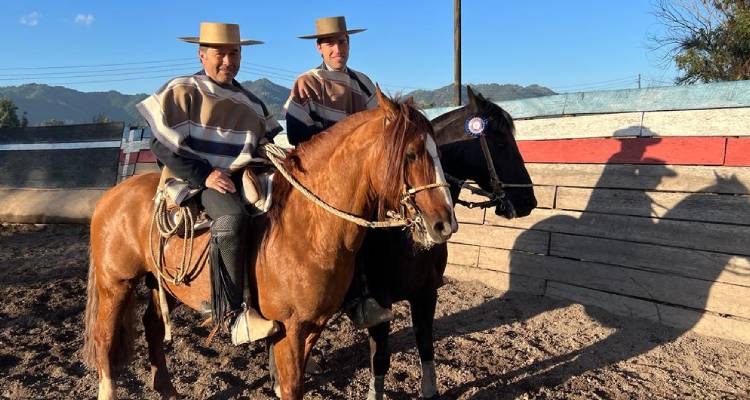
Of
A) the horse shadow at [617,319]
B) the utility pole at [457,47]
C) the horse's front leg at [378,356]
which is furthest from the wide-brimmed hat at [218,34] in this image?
the utility pole at [457,47]

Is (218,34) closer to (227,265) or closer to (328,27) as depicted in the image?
(328,27)

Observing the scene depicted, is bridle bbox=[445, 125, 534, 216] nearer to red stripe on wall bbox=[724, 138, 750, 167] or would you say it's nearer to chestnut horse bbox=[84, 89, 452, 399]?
chestnut horse bbox=[84, 89, 452, 399]

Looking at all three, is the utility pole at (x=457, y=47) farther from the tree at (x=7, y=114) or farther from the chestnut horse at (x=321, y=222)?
the tree at (x=7, y=114)

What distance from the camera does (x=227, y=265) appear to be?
2.59 m

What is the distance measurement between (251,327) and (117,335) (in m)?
1.50

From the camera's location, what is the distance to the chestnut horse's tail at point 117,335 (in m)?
3.45

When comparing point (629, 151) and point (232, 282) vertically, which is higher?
point (629, 151)

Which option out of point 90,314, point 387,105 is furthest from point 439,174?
point 90,314

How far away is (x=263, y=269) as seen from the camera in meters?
2.61

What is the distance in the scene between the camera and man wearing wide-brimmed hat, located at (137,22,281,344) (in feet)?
8.50

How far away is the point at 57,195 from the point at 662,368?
416 inches

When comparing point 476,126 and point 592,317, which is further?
point 592,317

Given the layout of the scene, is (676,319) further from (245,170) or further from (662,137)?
(245,170)

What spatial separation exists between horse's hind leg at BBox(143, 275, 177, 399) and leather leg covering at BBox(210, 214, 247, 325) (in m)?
1.26
